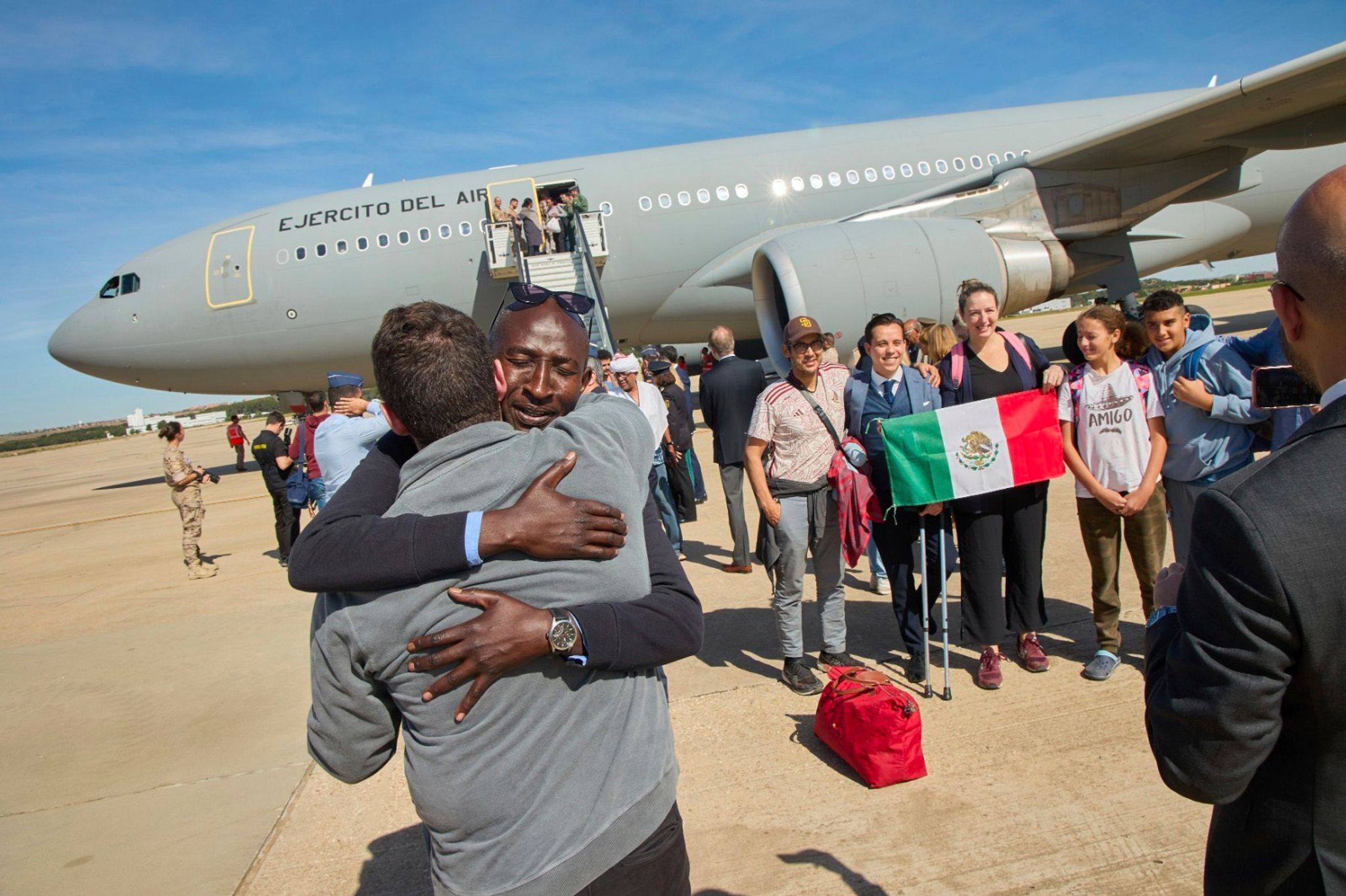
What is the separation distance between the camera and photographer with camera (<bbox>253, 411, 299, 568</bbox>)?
777cm

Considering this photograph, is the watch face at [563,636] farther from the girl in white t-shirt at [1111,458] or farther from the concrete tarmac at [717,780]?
the girl in white t-shirt at [1111,458]

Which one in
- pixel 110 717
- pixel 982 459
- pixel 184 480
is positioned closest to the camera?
pixel 982 459

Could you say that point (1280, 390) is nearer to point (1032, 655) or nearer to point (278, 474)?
point (1032, 655)

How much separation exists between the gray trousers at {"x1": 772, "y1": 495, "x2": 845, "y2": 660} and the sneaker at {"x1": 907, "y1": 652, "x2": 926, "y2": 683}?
375 mm

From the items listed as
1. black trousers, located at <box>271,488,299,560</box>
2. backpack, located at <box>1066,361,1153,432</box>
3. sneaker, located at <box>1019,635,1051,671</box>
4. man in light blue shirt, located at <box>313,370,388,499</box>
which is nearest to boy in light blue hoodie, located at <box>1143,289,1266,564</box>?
backpack, located at <box>1066,361,1153,432</box>

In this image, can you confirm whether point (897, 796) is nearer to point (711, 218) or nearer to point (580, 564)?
point (580, 564)

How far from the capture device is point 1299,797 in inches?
44.7

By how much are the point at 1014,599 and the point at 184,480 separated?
7.88 metres

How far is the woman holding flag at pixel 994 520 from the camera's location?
3928 mm

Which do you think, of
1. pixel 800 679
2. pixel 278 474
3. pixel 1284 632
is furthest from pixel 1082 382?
pixel 278 474

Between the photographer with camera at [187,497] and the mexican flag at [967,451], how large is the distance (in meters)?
7.15

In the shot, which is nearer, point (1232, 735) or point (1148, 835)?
point (1232, 735)

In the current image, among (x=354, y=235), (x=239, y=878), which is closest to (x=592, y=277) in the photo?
(x=354, y=235)

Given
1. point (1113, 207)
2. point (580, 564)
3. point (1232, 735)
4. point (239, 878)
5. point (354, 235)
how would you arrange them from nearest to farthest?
point (1232, 735), point (580, 564), point (239, 878), point (1113, 207), point (354, 235)
